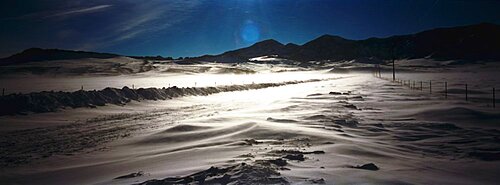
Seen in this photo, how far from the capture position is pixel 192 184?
566cm

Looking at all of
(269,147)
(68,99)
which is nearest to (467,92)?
(269,147)

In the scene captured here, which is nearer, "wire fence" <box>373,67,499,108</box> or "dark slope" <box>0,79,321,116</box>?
"dark slope" <box>0,79,321,116</box>

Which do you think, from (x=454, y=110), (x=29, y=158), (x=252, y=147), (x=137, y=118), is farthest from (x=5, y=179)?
(x=454, y=110)

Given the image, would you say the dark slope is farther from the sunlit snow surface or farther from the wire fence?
the wire fence

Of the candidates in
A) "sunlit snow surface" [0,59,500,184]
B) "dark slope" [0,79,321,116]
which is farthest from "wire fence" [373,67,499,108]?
"dark slope" [0,79,321,116]

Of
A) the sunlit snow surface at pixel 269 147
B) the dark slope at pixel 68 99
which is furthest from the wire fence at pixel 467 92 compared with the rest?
the dark slope at pixel 68 99

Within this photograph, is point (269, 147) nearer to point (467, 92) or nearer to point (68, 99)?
point (68, 99)

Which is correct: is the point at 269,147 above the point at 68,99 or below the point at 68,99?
below

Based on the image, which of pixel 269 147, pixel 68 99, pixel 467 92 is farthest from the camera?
pixel 467 92

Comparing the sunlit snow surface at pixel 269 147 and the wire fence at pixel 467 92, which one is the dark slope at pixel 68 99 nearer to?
the sunlit snow surface at pixel 269 147

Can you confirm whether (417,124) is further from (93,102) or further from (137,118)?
(93,102)

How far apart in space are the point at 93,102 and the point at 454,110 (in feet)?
60.7

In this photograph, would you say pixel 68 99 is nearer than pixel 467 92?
Yes

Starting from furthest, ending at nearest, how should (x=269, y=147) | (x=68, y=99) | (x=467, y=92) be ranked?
(x=467, y=92), (x=68, y=99), (x=269, y=147)
